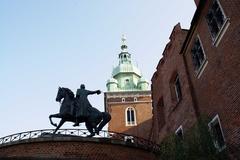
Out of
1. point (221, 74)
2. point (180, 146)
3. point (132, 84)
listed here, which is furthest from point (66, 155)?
point (132, 84)

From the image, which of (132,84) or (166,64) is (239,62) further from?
(132,84)

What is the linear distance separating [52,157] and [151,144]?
551 cm

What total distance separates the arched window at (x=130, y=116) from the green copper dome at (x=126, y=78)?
12.1ft

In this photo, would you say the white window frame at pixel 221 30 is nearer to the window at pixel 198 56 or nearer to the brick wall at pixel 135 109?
the window at pixel 198 56

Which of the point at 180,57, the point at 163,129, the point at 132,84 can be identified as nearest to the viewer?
the point at 180,57

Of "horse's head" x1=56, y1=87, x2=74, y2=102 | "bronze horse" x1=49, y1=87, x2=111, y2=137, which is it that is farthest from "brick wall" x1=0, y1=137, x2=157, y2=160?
"horse's head" x1=56, y1=87, x2=74, y2=102

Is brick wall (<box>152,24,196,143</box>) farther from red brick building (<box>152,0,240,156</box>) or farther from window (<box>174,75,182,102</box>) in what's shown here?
window (<box>174,75,182,102</box>)

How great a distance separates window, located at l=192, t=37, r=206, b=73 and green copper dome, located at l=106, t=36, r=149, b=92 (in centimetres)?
3629

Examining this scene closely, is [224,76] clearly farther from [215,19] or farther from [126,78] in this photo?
[126,78]

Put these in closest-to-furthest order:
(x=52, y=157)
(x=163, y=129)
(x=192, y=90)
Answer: (x=52, y=157)
(x=192, y=90)
(x=163, y=129)

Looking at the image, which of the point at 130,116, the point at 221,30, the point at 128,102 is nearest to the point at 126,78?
the point at 128,102

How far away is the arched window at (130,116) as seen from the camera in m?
51.3

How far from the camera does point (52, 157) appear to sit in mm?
15195

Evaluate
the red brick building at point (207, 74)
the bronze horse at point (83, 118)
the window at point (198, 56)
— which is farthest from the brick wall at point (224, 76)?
the bronze horse at point (83, 118)
